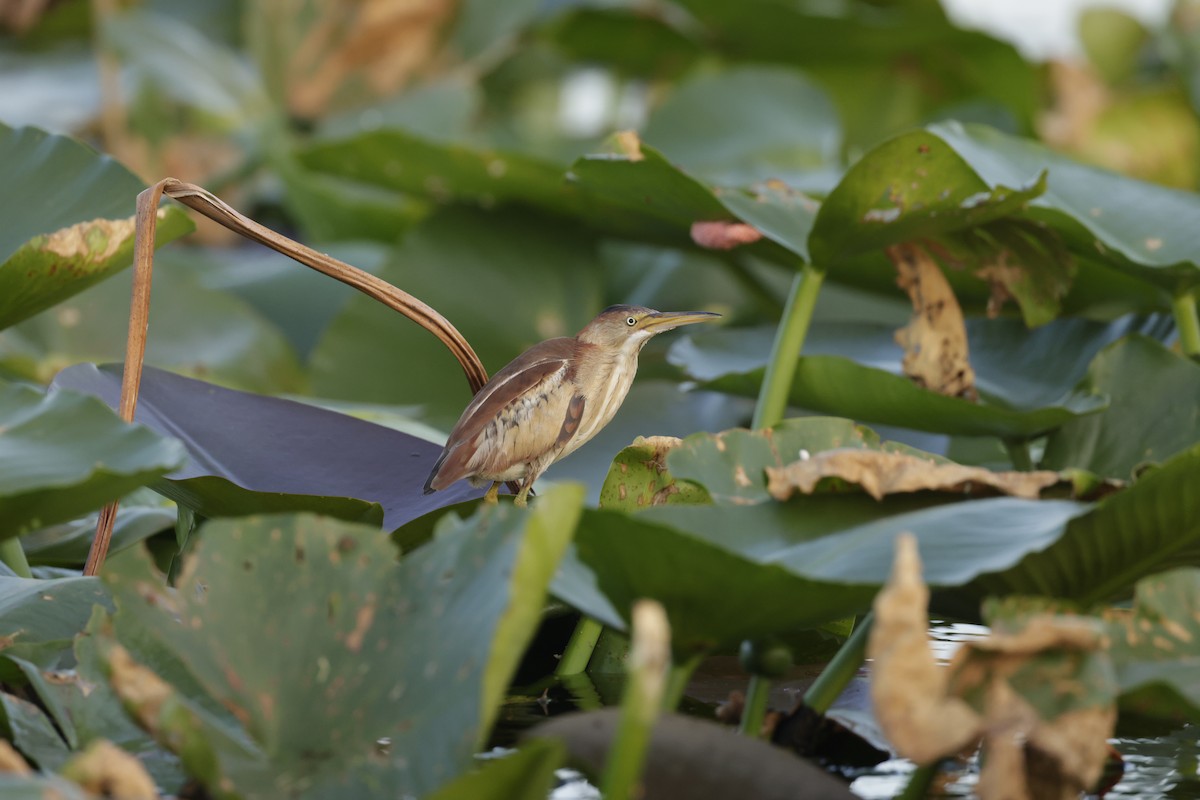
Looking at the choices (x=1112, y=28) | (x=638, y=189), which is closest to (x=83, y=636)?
(x=638, y=189)

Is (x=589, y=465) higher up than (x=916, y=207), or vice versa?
(x=916, y=207)

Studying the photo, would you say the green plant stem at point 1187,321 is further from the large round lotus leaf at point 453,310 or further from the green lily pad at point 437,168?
the large round lotus leaf at point 453,310

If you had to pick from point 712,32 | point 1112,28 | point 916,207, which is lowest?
point 916,207

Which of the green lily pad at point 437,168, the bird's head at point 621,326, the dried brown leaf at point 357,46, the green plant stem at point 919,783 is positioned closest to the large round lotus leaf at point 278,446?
the bird's head at point 621,326

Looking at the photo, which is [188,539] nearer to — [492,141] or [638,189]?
[638,189]

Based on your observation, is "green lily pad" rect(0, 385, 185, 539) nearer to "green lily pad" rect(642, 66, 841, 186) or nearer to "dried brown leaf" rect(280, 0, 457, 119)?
"green lily pad" rect(642, 66, 841, 186)

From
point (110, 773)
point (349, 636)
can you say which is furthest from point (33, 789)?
point (349, 636)

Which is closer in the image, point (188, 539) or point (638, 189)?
point (188, 539)
